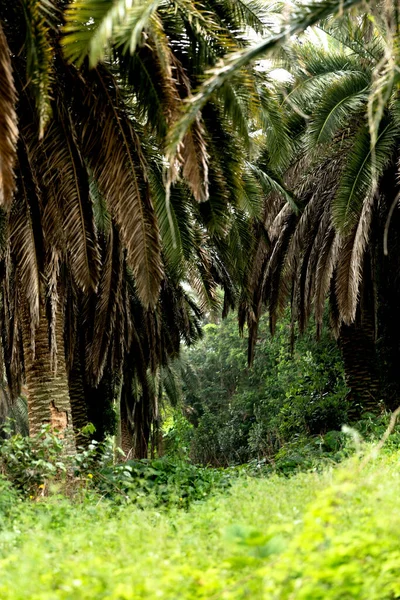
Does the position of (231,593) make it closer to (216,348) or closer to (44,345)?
(44,345)

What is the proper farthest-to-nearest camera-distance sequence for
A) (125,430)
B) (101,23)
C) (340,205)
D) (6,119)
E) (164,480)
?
(125,430), (340,205), (164,480), (6,119), (101,23)

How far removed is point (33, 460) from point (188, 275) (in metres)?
4.82

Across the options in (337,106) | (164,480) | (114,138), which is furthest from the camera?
(337,106)

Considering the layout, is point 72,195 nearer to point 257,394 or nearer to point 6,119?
point 6,119

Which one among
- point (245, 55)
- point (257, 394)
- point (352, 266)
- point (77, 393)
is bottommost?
point (257, 394)

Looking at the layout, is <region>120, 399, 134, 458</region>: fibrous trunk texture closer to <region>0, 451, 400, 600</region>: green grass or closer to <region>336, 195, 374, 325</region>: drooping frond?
<region>336, 195, 374, 325</region>: drooping frond

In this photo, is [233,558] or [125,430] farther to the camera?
[125,430]

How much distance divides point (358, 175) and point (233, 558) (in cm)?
792

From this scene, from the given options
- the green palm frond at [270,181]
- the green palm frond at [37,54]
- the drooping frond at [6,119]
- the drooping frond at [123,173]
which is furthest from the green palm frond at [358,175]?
the drooping frond at [6,119]

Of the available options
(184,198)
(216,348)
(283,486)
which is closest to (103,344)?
(184,198)

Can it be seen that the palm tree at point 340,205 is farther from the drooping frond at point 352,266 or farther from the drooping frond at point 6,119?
the drooping frond at point 6,119

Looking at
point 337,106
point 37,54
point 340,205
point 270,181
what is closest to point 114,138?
point 37,54

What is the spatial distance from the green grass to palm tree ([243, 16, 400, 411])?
6.28m

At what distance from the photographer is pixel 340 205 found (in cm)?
1098
